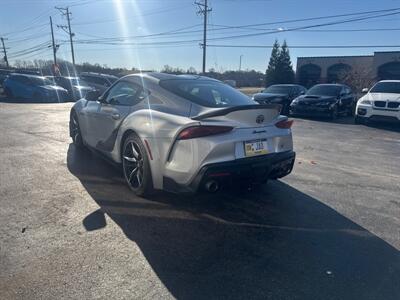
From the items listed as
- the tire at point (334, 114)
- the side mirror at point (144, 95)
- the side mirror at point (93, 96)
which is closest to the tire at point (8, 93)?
the side mirror at point (93, 96)

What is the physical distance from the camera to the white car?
11.4 meters

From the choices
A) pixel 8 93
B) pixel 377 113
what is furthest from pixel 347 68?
pixel 8 93

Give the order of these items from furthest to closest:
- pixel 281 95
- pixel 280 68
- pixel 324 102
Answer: pixel 280 68
pixel 281 95
pixel 324 102

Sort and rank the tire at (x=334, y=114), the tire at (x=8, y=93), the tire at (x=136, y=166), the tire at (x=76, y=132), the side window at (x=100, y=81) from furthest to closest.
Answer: the side window at (x=100, y=81), the tire at (x=8, y=93), the tire at (x=334, y=114), the tire at (x=76, y=132), the tire at (x=136, y=166)

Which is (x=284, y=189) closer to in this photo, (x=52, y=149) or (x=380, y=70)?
(x=52, y=149)

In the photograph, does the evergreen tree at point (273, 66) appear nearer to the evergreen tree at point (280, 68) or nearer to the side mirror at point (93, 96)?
the evergreen tree at point (280, 68)

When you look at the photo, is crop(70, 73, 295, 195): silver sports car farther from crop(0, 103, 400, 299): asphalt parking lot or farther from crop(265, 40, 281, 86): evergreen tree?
crop(265, 40, 281, 86): evergreen tree

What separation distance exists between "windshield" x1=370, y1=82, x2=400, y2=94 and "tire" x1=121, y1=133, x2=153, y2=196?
11.6 m

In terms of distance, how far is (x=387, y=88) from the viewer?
12.6 m

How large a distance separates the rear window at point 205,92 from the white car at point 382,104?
9.12m

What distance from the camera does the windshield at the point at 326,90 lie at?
14.5 metres

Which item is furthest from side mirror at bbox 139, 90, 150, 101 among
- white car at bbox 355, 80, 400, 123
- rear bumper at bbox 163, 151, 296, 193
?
white car at bbox 355, 80, 400, 123

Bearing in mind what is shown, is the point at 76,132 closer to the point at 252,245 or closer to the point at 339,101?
the point at 252,245

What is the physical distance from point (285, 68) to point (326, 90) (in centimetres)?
4041
